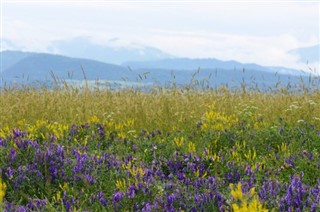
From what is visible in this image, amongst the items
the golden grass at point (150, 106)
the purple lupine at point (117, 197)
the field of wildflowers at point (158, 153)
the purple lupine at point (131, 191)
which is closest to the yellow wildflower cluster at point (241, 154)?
the field of wildflowers at point (158, 153)

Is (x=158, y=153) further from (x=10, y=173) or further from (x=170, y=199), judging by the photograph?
(x=170, y=199)

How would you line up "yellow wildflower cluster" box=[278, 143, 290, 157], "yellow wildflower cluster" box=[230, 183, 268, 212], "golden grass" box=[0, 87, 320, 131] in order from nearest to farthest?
"yellow wildflower cluster" box=[230, 183, 268, 212]
"yellow wildflower cluster" box=[278, 143, 290, 157]
"golden grass" box=[0, 87, 320, 131]

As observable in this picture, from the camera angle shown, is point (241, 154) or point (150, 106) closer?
point (241, 154)

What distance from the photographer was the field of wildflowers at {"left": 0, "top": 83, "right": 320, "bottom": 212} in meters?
3.34

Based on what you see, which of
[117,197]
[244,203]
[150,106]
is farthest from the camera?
[150,106]

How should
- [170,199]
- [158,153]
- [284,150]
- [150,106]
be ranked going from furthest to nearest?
[150,106] → [284,150] → [158,153] → [170,199]

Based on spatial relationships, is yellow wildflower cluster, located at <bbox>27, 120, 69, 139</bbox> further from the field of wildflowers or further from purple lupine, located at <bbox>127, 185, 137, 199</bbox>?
purple lupine, located at <bbox>127, 185, 137, 199</bbox>

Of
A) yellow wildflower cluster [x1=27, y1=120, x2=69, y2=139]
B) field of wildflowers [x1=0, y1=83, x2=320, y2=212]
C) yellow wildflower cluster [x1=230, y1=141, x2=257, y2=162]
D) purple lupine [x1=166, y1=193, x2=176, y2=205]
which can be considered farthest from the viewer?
yellow wildflower cluster [x1=27, y1=120, x2=69, y2=139]

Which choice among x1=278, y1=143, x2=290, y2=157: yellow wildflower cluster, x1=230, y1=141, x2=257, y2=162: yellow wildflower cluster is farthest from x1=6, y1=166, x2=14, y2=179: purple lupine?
x1=278, y1=143, x2=290, y2=157: yellow wildflower cluster

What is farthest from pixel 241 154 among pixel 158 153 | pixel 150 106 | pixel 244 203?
pixel 244 203

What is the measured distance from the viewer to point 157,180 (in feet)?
13.3

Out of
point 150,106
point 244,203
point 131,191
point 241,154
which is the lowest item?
point 241,154

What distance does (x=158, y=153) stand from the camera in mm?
5258

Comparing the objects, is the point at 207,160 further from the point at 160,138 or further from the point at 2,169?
the point at 2,169
